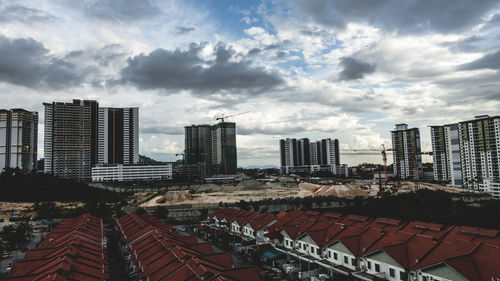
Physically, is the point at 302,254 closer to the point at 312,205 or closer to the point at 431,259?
the point at 431,259

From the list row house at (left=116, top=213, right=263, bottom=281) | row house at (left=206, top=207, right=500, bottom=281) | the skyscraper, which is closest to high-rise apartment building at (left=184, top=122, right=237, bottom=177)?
the skyscraper

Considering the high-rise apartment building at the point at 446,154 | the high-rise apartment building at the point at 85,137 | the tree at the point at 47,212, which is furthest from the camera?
the high-rise apartment building at the point at 85,137

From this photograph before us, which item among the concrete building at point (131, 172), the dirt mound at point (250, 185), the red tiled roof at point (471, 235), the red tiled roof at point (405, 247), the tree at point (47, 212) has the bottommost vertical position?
the dirt mound at point (250, 185)

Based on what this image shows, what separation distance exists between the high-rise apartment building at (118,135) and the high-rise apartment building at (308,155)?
88.9 meters

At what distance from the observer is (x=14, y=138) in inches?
3942

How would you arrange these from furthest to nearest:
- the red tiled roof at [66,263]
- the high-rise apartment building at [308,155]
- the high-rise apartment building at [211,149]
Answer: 1. the high-rise apartment building at [308,155]
2. the high-rise apartment building at [211,149]
3. the red tiled roof at [66,263]

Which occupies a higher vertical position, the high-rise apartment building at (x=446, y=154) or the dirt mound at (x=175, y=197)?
the high-rise apartment building at (x=446, y=154)

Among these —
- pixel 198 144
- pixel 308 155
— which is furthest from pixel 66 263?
pixel 308 155

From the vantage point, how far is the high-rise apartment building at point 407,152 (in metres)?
112

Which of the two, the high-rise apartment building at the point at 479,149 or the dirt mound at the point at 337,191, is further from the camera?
the high-rise apartment building at the point at 479,149

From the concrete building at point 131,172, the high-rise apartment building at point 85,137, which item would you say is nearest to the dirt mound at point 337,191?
the concrete building at point 131,172

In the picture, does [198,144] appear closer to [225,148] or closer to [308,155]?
[225,148]

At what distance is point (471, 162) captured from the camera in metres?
78.4

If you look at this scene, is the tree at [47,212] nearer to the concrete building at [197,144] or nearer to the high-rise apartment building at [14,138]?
the high-rise apartment building at [14,138]
